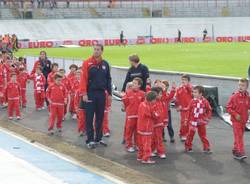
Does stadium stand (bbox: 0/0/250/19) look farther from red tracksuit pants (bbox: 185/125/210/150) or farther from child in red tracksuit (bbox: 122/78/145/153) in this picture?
red tracksuit pants (bbox: 185/125/210/150)

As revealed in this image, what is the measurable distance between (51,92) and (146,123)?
426 centimetres

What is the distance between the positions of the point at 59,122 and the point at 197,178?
17.7ft

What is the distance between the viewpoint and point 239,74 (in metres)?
25.1

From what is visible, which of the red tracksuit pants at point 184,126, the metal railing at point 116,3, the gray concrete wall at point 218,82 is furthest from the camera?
the metal railing at point 116,3

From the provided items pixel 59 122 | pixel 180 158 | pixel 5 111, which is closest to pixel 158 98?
pixel 180 158

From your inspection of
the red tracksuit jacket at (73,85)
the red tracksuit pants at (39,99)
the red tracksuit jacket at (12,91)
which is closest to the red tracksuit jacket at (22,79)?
the red tracksuit pants at (39,99)

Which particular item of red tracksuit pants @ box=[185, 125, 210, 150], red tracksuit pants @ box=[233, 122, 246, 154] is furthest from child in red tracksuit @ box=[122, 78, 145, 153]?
red tracksuit pants @ box=[233, 122, 246, 154]

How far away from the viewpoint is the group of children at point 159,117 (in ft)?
35.6

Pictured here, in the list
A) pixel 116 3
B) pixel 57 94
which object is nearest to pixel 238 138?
pixel 57 94

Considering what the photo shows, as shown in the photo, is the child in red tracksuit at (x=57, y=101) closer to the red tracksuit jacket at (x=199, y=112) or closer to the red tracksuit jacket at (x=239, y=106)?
the red tracksuit jacket at (x=199, y=112)

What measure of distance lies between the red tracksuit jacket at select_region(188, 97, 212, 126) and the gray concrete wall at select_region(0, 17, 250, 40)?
174 feet

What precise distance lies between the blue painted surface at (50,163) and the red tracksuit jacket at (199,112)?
2.48 metres

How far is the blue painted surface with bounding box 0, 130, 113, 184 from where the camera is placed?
948cm

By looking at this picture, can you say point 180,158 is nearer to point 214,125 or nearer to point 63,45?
point 214,125
